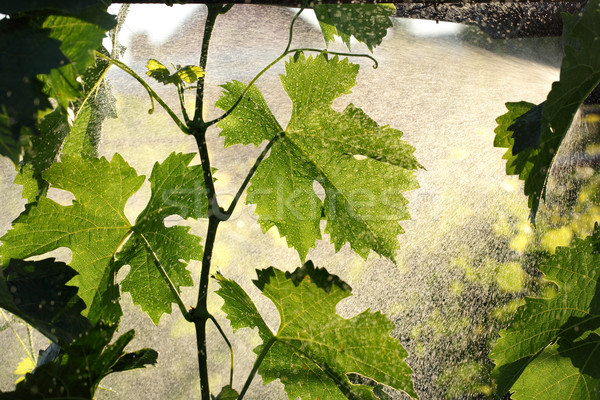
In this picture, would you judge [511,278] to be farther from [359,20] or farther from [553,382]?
[359,20]

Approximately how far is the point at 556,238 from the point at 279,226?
72.6 inches

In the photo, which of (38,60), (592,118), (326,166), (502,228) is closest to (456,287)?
(502,228)

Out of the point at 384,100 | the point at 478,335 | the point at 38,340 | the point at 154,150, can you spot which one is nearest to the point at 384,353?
the point at 38,340

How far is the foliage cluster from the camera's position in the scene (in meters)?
0.24

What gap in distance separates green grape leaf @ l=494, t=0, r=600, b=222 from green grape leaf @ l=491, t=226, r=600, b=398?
154mm

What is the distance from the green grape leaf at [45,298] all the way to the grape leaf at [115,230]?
Answer: 1.8 inches

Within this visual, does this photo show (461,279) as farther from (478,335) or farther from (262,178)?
(262,178)

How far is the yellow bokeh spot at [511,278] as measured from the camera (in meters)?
1.85

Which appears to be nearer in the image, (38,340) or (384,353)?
(384,353)

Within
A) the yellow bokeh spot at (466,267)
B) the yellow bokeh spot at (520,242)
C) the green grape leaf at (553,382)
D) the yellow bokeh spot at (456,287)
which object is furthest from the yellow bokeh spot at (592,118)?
the green grape leaf at (553,382)

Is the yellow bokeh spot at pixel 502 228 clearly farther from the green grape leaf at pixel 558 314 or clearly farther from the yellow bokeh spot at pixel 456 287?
the green grape leaf at pixel 558 314

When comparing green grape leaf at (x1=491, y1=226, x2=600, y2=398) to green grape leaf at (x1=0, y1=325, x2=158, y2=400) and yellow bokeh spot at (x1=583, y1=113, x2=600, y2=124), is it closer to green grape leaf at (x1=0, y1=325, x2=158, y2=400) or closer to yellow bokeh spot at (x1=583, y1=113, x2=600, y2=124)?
green grape leaf at (x1=0, y1=325, x2=158, y2=400)

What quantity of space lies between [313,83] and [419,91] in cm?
155

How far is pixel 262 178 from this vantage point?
414 mm
